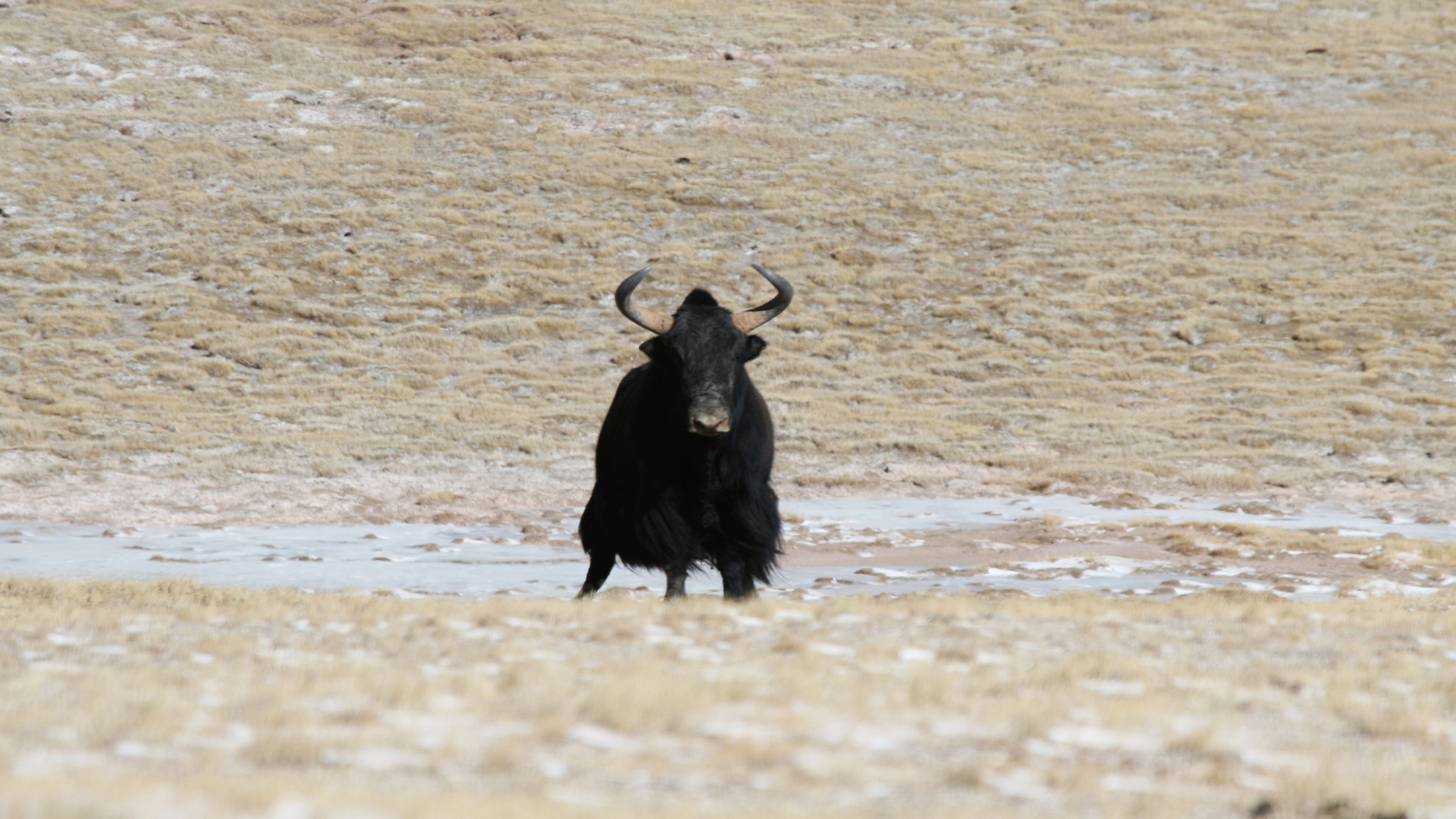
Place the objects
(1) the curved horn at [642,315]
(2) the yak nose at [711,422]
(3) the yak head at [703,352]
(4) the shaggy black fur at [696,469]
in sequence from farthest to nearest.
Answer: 1. (1) the curved horn at [642,315]
2. (4) the shaggy black fur at [696,469]
3. (3) the yak head at [703,352]
4. (2) the yak nose at [711,422]

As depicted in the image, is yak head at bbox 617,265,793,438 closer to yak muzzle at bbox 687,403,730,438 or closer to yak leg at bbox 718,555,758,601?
yak muzzle at bbox 687,403,730,438

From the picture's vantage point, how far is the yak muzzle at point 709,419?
8.41 meters

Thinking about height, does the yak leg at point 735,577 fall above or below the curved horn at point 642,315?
below

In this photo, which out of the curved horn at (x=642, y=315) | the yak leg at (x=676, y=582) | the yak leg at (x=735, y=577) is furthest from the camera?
the curved horn at (x=642, y=315)

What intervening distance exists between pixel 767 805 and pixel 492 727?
1.10 metres

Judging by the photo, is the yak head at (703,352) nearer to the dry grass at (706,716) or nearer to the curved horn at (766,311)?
the curved horn at (766,311)

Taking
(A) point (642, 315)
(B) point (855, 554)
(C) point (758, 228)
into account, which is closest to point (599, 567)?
(A) point (642, 315)

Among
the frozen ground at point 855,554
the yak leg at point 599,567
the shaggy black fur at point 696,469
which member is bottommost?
the frozen ground at point 855,554

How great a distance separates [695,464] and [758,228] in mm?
29779

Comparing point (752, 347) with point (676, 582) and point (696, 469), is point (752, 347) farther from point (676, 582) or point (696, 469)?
point (676, 582)

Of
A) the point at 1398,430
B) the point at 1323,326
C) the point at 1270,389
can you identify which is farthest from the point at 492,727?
the point at 1323,326

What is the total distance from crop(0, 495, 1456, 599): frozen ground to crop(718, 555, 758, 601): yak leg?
4.15ft

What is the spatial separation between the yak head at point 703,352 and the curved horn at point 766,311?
0.34 feet

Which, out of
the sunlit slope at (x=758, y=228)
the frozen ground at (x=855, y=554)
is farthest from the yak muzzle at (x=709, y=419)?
the sunlit slope at (x=758, y=228)
